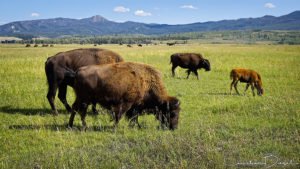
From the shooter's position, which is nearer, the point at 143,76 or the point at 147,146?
the point at 147,146

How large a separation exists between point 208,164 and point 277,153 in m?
1.51

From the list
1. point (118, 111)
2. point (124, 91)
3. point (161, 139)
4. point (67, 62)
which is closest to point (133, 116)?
point (118, 111)

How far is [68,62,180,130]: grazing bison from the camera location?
8352 mm

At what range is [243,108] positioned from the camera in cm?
1077

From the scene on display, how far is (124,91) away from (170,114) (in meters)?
1.38

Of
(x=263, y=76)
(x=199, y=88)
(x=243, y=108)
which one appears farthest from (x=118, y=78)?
(x=263, y=76)

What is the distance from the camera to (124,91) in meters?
8.50

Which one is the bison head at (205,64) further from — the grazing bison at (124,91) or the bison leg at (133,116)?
the bison leg at (133,116)

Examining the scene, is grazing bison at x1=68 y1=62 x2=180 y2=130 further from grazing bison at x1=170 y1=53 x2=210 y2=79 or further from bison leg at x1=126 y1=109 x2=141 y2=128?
grazing bison at x1=170 y1=53 x2=210 y2=79

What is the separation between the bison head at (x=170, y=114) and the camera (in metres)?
8.62

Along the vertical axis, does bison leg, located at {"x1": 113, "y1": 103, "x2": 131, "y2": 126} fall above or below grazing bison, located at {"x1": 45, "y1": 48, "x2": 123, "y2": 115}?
below

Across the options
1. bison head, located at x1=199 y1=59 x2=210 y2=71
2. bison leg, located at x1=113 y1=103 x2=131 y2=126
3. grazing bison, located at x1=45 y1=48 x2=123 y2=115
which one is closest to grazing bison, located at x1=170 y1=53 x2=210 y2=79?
bison head, located at x1=199 y1=59 x2=210 y2=71

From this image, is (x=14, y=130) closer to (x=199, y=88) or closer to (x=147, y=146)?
(x=147, y=146)

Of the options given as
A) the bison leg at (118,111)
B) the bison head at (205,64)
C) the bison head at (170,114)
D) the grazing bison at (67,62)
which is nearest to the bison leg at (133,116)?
the bison leg at (118,111)
